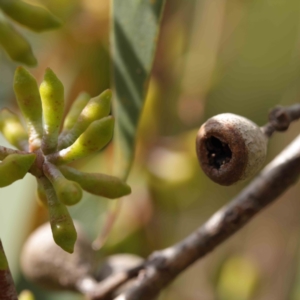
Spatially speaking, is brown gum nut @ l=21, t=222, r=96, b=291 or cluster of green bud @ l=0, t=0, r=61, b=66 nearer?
cluster of green bud @ l=0, t=0, r=61, b=66

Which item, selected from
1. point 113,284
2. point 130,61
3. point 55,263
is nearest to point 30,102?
point 130,61

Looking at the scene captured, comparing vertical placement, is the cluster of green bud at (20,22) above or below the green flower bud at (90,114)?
above

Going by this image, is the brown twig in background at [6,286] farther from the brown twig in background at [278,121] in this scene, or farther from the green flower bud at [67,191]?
the brown twig in background at [278,121]

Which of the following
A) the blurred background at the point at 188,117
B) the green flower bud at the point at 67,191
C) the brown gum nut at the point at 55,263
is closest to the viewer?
the green flower bud at the point at 67,191

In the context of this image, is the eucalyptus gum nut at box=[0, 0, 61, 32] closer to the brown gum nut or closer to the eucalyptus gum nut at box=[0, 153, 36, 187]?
the eucalyptus gum nut at box=[0, 153, 36, 187]

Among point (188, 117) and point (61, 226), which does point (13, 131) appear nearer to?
point (61, 226)

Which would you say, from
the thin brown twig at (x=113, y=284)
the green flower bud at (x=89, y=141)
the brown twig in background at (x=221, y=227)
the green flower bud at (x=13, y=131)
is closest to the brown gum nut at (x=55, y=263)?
the thin brown twig at (x=113, y=284)

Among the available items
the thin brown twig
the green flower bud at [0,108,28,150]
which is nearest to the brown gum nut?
the thin brown twig
